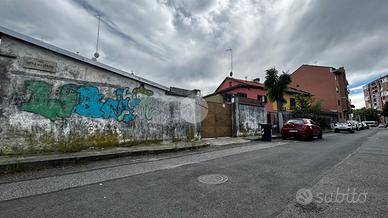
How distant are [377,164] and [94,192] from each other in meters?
7.50

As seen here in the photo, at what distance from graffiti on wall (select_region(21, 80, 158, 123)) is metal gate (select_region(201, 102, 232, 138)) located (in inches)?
157

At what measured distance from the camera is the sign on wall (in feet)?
22.7

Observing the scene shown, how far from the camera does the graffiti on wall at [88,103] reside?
7.01 meters

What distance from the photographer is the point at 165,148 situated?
26.8ft

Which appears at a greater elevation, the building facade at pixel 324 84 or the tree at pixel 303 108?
the building facade at pixel 324 84

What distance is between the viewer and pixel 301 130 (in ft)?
42.3

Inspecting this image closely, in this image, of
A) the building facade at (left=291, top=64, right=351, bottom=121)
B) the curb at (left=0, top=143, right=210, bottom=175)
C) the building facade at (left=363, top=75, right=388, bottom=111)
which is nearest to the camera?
the curb at (left=0, top=143, right=210, bottom=175)

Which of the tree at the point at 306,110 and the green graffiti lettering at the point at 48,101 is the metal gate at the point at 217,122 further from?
the tree at the point at 306,110

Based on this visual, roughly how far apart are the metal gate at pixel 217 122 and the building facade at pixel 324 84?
33909 mm

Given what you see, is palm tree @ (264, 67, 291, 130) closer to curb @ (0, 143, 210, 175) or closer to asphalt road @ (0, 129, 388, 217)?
asphalt road @ (0, 129, 388, 217)

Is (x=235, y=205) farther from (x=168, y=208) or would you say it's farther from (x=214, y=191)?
(x=168, y=208)

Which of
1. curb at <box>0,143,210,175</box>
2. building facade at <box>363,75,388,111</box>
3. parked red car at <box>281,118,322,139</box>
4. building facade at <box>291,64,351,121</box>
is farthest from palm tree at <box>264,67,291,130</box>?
building facade at <box>363,75,388,111</box>

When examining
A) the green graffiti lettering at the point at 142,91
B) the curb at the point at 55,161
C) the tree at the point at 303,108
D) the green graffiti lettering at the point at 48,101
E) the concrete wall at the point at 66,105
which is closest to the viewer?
the curb at the point at 55,161

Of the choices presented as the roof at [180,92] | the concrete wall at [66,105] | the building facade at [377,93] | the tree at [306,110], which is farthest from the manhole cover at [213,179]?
the building facade at [377,93]
